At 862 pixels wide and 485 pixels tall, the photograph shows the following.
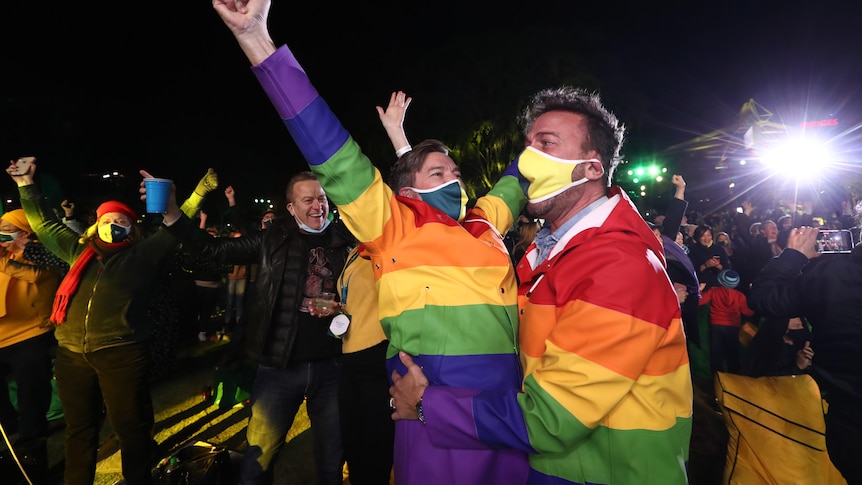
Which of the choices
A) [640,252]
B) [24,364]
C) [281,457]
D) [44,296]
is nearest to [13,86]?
[44,296]

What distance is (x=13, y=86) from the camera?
8.52m

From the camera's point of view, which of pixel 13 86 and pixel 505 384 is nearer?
pixel 505 384

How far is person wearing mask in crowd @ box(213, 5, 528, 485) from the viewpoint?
138 cm

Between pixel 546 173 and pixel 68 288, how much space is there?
417cm

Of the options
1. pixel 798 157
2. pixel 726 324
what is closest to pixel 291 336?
pixel 726 324

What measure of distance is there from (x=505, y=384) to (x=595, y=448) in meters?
0.38

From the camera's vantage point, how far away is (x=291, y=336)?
3084 mm

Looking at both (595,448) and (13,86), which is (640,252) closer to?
(595,448)

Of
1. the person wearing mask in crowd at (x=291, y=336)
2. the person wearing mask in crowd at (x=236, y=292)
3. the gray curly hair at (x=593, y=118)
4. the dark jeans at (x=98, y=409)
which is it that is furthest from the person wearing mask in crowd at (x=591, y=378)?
the person wearing mask in crowd at (x=236, y=292)

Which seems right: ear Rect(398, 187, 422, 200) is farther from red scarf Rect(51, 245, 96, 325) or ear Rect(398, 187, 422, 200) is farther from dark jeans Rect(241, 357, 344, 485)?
red scarf Rect(51, 245, 96, 325)

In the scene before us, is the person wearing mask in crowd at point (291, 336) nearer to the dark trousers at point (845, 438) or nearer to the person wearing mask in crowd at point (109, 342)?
the person wearing mask in crowd at point (109, 342)

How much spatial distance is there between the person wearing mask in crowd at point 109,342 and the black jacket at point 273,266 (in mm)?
723

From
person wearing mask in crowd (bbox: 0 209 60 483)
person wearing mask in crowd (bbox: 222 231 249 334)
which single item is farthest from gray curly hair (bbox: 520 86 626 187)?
person wearing mask in crowd (bbox: 222 231 249 334)

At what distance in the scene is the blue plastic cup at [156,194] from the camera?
9.82 feet
